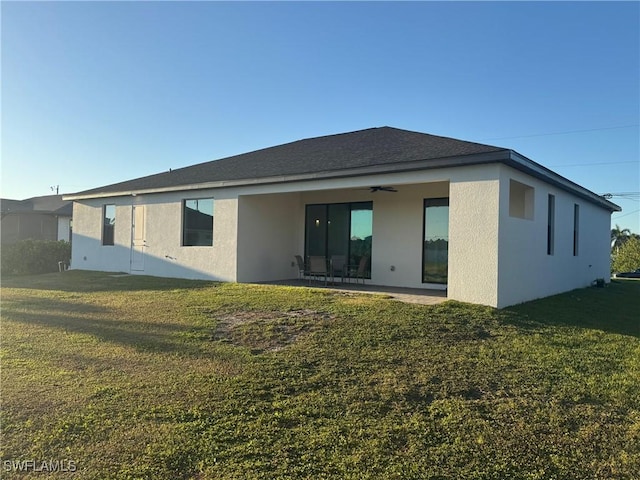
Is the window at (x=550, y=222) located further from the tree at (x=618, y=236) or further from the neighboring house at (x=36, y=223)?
the tree at (x=618, y=236)

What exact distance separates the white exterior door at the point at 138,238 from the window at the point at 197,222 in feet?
6.82

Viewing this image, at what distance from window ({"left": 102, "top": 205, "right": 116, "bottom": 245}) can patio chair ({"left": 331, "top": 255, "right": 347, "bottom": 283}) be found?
28.9 ft

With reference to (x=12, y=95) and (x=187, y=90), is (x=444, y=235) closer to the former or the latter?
(x=187, y=90)

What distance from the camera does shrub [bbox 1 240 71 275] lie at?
58.9 feet

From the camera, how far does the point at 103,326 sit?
7.53 m

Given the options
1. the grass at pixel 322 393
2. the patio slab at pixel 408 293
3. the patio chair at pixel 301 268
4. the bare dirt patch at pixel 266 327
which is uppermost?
the patio chair at pixel 301 268

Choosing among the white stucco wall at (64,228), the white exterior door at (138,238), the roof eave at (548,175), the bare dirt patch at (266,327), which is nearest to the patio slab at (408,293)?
the bare dirt patch at (266,327)

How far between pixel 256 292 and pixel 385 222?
14.6 feet

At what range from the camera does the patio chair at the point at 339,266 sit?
13.1m

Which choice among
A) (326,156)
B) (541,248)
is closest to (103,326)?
(326,156)

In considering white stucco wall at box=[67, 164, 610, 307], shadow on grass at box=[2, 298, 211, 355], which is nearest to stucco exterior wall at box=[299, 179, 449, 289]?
white stucco wall at box=[67, 164, 610, 307]

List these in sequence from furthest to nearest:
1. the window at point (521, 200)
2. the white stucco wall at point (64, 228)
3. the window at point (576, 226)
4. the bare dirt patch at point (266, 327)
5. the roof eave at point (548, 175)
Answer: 1. the white stucco wall at point (64, 228)
2. the window at point (576, 226)
3. the window at point (521, 200)
4. the roof eave at point (548, 175)
5. the bare dirt patch at point (266, 327)

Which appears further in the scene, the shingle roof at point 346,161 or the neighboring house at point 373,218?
the shingle roof at point 346,161

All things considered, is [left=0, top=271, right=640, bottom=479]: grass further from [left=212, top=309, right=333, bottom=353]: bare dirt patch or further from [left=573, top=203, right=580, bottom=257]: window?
[left=573, top=203, right=580, bottom=257]: window
